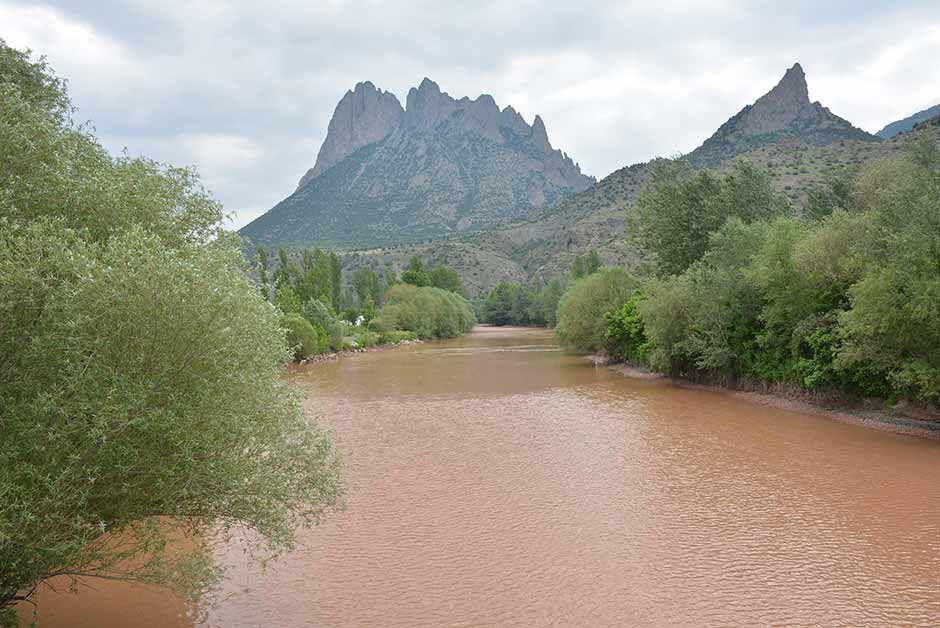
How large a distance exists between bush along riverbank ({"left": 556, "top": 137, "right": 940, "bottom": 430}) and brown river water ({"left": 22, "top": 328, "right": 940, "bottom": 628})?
9.08 feet

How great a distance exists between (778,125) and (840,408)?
121m

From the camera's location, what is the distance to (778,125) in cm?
13000

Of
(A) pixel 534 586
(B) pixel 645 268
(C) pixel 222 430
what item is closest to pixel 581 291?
(B) pixel 645 268

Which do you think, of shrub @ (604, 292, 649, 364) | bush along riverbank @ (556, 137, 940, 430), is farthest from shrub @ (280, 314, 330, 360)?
bush along riverbank @ (556, 137, 940, 430)

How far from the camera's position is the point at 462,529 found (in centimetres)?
1442

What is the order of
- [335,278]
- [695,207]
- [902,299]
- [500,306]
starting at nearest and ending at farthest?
[902,299]
[695,207]
[335,278]
[500,306]

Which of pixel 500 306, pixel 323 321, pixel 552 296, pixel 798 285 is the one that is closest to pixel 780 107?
pixel 552 296

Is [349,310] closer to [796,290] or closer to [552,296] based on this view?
[552,296]

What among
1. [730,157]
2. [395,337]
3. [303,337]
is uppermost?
[730,157]

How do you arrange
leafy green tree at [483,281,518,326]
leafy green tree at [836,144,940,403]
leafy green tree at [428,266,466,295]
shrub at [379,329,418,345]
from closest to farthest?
1. leafy green tree at [836,144,940,403]
2. shrub at [379,329,418,345]
3. leafy green tree at [428,266,466,295]
4. leafy green tree at [483,281,518,326]

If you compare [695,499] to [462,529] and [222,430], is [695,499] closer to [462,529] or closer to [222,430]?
[462,529]

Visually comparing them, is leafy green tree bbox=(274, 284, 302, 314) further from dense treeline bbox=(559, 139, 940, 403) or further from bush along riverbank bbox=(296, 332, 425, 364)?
dense treeline bbox=(559, 139, 940, 403)

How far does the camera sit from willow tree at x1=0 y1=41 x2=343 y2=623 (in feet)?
24.2

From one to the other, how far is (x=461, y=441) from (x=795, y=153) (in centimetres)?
9400
